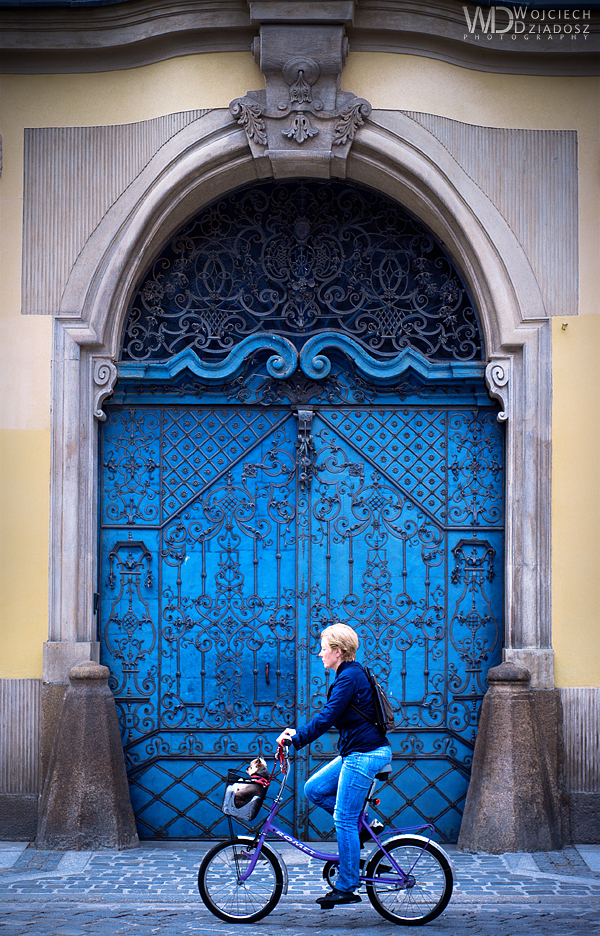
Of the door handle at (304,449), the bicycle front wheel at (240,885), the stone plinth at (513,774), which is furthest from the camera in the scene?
the door handle at (304,449)

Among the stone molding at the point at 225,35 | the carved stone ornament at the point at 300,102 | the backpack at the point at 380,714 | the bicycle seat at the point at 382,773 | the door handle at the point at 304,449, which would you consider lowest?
the bicycle seat at the point at 382,773

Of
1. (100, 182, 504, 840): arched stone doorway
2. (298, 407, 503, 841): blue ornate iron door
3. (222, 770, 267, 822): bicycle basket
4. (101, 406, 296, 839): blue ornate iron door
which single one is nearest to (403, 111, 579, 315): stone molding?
(100, 182, 504, 840): arched stone doorway

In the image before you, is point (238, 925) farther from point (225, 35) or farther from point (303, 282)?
point (225, 35)

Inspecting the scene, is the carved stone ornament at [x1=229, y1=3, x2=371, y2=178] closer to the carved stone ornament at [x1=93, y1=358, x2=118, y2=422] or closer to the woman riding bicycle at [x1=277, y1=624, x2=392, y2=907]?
the carved stone ornament at [x1=93, y1=358, x2=118, y2=422]

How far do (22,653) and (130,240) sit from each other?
119 inches

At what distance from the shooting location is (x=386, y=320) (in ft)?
25.2

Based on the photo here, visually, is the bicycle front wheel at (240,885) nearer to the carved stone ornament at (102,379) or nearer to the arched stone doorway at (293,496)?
the arched stone doorway at (293,496)

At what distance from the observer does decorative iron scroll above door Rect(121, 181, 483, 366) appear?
7.66m

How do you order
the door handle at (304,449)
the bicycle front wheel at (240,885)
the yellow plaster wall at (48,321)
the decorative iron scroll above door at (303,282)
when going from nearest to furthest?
the bicycle front wheel at (240,885)
the yellow plaster wall at (48,321)
the door handle at (304,449)
the decorative iron scroll above door at (303,282)

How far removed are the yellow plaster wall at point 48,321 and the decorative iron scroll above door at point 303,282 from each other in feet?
2.44

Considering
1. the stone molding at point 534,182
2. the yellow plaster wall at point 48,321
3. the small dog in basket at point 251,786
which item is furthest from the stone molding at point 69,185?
the small dog in basket at point 251,786

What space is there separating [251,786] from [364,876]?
0.76m

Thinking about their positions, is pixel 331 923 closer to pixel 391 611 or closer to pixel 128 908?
pixel 128 908

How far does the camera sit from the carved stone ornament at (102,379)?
7.43 metres
